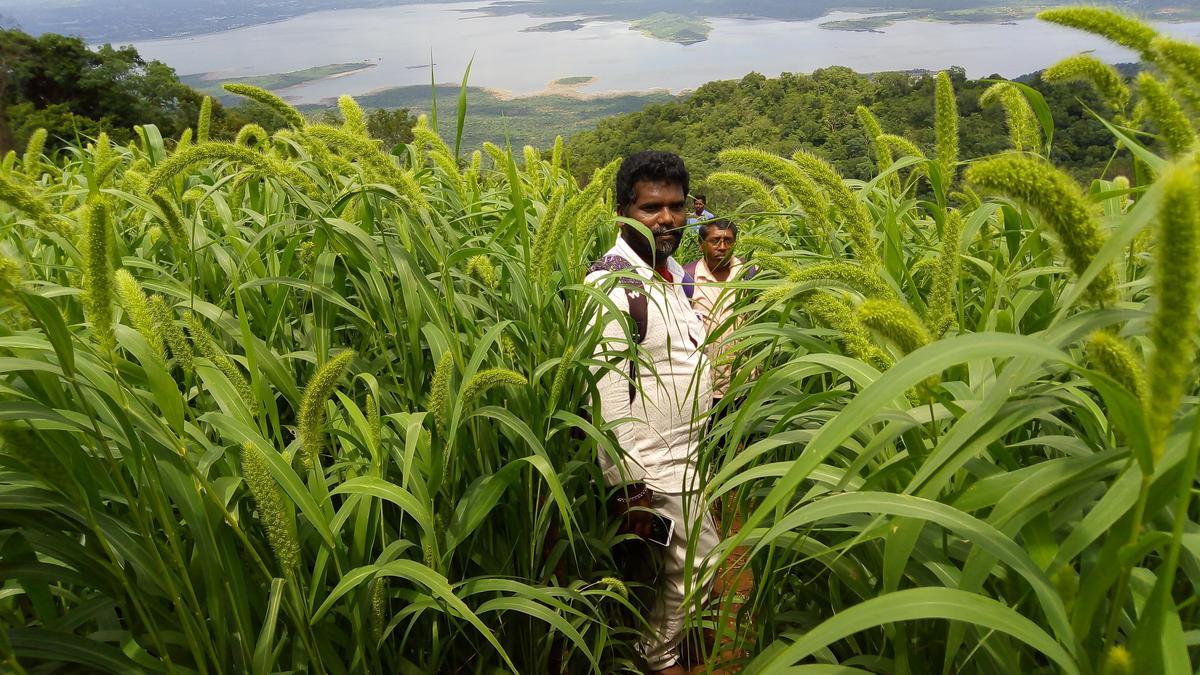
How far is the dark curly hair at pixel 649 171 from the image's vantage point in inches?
114

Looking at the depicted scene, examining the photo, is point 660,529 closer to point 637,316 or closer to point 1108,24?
point 637,316

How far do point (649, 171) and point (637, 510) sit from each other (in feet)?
4.39

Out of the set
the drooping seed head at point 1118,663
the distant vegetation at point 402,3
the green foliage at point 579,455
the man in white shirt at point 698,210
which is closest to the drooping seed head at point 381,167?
the green foliage at point 579,455

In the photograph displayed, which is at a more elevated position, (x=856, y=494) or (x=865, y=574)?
(x=856, y=494)

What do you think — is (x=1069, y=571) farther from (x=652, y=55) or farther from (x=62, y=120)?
(x=652, y=55)

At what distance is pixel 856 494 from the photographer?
931 millimetres

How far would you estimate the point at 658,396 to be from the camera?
8.23 ft

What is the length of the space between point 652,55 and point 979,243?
33.6 m

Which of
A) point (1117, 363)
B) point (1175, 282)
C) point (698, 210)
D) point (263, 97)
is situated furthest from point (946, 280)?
point (698, 210)

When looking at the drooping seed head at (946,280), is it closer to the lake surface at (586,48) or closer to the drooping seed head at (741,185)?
the drooping seed head at (741,185)

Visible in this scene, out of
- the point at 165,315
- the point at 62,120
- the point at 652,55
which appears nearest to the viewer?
the point at 165,315

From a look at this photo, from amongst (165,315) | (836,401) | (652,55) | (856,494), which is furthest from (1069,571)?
(652,55)

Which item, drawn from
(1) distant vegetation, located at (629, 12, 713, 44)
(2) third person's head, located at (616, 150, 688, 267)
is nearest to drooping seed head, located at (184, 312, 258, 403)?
(2) third person's head, located at (616, 150, 688, 267)

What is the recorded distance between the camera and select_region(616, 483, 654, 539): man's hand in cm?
253
